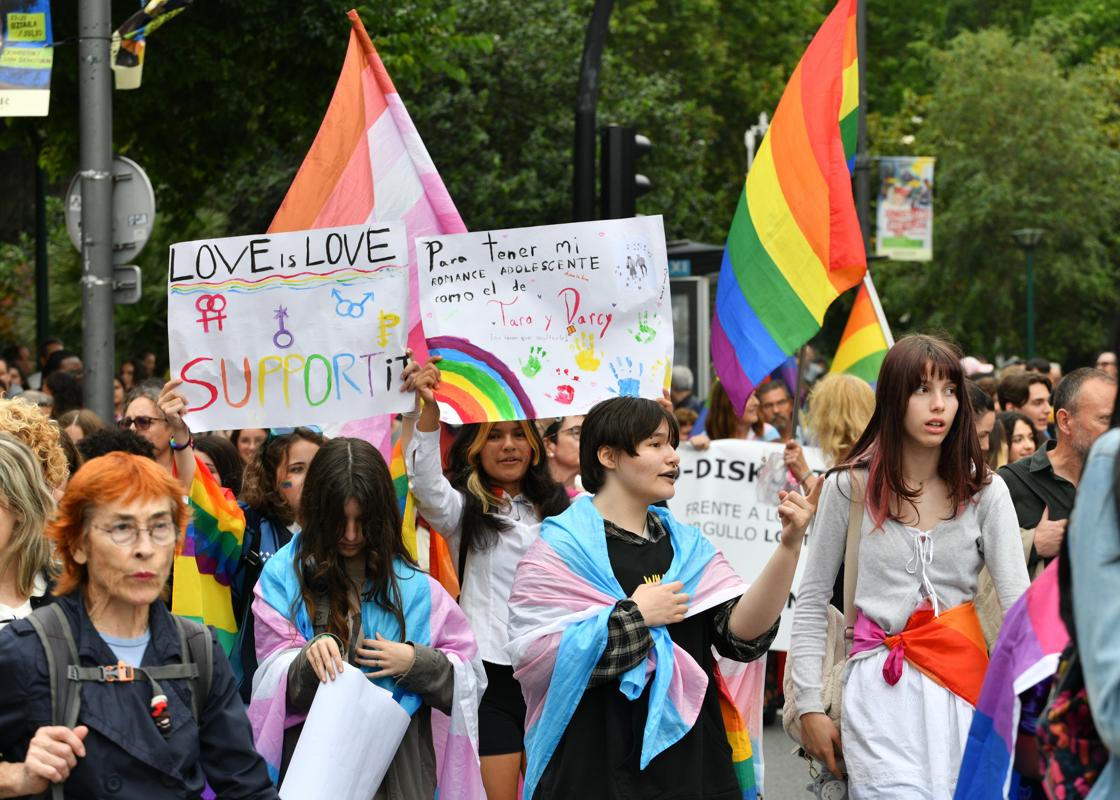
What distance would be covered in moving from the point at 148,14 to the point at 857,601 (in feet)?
19.7

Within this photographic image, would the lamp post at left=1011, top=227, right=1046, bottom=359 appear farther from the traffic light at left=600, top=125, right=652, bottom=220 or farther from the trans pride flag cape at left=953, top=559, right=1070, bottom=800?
the trans pride flag cape at left=953, top=559, right=1070, bottom=800

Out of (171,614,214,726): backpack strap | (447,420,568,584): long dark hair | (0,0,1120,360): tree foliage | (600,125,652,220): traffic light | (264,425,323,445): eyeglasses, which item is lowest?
(171,614,214,726): backpack strap

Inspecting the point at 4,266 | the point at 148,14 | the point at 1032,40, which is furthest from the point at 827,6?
the point at 148,14

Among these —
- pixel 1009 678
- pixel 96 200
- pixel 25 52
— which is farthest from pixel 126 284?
pixel 1009 678

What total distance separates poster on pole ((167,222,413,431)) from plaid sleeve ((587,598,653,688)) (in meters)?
1.83

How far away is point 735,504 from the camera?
9.89m

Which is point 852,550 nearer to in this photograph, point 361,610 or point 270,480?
point 361,610

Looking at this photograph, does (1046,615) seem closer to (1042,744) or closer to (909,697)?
(1042,744)

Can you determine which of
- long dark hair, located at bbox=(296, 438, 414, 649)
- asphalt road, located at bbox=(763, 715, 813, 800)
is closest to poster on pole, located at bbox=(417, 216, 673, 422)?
long dark hair, located at bbox=(296, 438, 414, 649)

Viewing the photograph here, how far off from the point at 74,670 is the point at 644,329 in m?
3.38

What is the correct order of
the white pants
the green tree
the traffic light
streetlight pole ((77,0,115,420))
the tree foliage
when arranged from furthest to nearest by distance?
the green tree
the tree foliage
the traffic light
streetlight pole ((77,0,115,420))
the white pants

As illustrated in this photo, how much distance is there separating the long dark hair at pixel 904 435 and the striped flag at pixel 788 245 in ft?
3.81

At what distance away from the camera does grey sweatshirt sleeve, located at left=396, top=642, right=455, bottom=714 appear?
16.1 ft

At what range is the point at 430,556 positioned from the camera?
20.2 ft
